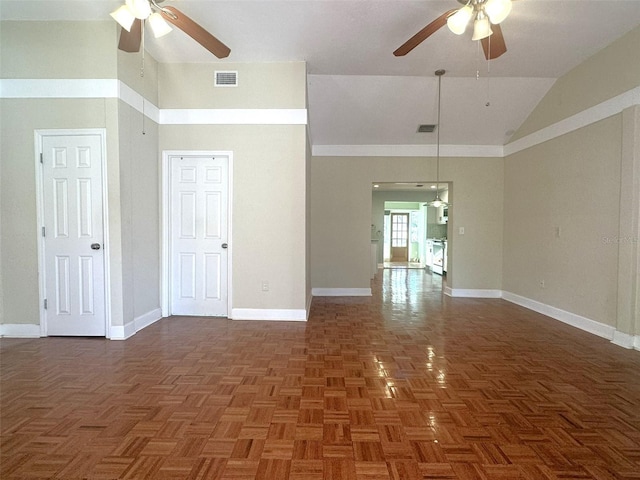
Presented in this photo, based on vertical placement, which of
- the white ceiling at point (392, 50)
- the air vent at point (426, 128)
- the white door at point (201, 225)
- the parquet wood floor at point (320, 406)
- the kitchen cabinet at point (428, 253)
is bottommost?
the parquet wood floor at point (320, 406)

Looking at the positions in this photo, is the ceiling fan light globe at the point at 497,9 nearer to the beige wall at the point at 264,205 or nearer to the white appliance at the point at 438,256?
the beige wall at the point at 264,205

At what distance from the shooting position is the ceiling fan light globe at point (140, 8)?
2.36m

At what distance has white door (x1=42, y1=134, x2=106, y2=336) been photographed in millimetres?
3219

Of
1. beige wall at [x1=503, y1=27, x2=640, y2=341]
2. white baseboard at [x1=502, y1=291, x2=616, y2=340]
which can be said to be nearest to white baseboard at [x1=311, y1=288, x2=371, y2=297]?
white baseboard at [x1=502, y1=291, x2=616, y2=340]

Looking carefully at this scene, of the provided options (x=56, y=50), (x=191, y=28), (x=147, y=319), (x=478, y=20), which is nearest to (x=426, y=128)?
(x=478, y=20)

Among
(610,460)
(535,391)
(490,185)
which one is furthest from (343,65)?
(610,460)

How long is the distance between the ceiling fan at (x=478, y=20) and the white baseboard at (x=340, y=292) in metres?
4.05

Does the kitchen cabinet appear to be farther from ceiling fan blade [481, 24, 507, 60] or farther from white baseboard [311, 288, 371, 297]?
ceiling fan blade [481, 24, 507, 60]

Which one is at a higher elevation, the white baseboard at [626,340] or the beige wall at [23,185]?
the beige wall at [23,185]

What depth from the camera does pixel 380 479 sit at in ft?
4.73

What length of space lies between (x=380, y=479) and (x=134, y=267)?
3298 millimetres

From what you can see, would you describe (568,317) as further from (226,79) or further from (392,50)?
(226,79)

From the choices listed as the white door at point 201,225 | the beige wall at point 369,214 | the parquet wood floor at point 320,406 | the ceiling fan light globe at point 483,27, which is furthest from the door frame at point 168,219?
the ceiling fan light globe at point 483,27

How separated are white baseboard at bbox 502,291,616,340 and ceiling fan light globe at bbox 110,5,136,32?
578cm
